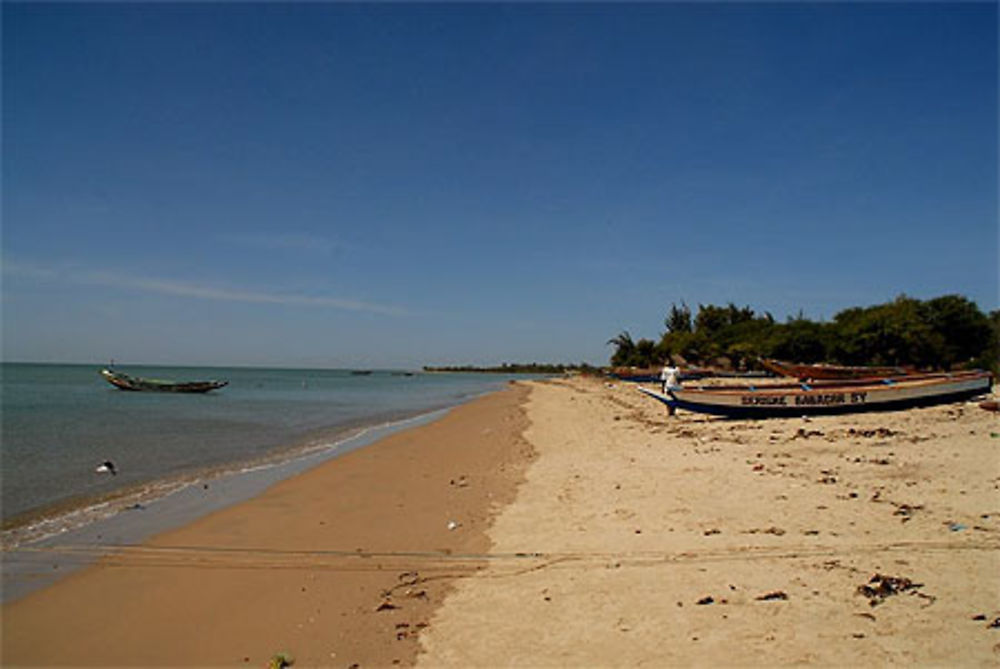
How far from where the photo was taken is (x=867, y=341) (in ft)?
133

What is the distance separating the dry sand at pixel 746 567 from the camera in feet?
12.0

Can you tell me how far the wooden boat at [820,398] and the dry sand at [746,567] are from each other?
17.0ft

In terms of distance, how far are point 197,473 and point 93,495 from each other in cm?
227

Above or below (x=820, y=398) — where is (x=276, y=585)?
below

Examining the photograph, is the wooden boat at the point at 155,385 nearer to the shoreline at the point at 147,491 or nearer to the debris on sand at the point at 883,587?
the shoreline at the point at 147,491

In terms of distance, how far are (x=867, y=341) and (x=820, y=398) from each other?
31.2 m

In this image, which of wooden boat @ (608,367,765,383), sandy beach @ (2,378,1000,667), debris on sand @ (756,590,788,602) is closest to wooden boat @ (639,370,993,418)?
sandy beach @ (2,378,1000,667)

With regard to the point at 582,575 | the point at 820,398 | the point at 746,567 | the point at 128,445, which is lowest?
the point at 128,445

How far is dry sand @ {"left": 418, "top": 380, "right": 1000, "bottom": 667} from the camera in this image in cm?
366

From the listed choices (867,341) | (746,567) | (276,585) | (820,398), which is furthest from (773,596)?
(867,341)

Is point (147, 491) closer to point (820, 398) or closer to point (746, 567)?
point (746, 567)

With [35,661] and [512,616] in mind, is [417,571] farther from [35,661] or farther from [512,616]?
[35,661]

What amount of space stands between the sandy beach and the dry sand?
21mm

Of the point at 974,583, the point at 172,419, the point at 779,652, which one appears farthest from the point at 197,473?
the point at 172,419
